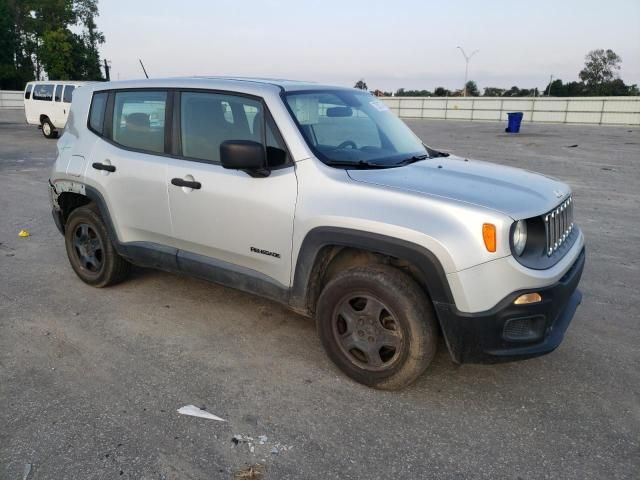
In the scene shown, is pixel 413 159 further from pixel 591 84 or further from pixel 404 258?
pixel 591 84

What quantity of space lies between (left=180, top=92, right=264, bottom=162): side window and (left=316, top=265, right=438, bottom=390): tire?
46.9 inches

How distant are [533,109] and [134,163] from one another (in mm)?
38483

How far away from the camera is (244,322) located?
416cm

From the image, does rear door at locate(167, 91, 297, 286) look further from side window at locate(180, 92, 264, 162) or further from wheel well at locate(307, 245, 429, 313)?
wheel well at locate(307, 245, 429, 313)

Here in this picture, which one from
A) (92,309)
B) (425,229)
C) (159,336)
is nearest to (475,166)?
(425,229)

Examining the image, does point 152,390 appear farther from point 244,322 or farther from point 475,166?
point 475,166

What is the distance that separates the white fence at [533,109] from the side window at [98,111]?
88.2ft

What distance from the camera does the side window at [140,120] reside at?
409 cm

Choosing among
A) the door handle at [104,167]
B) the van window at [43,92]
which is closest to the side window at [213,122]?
the door handle at [104,167]

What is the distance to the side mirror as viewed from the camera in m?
3.21

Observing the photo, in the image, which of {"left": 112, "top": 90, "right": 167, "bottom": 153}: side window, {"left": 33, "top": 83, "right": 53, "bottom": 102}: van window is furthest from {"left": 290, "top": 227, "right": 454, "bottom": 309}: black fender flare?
{"left": 33, "top": 83, "right": 53, "bottom": 102}: van window

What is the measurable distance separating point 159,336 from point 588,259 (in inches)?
177

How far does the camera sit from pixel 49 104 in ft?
65.9

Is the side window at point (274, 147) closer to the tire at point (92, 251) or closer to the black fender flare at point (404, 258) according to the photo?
the black fender flare at point (404, 258)
